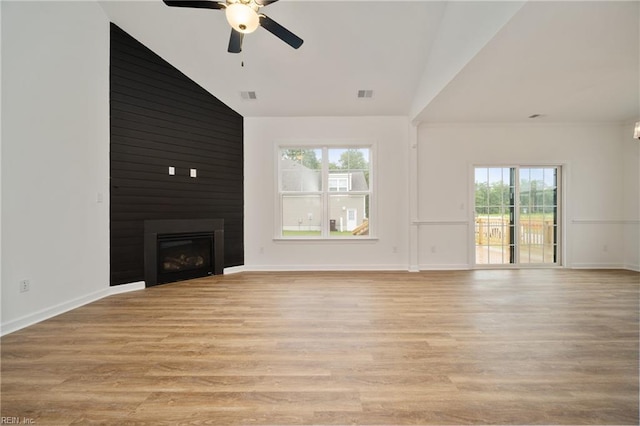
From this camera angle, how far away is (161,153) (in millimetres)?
3971

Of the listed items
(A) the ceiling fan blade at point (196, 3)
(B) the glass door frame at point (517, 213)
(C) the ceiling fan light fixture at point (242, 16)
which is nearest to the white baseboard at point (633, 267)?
(B) the glass door frame at point (517, 213)

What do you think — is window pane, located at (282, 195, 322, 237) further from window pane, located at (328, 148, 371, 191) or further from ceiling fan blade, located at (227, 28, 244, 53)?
ceiling fan blade, located at (227, 28, 244, 53)

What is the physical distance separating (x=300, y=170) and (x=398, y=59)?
2426 millimetres

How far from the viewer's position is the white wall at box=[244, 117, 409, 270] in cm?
498

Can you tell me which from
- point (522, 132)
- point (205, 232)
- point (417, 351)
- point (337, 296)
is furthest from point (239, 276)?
point (522, 132)

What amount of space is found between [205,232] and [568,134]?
22.3ft

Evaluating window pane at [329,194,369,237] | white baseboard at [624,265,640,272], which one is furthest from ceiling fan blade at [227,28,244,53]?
white baseboard at [624,265,640,272]

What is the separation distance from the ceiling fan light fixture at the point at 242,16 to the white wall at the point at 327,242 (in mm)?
2732

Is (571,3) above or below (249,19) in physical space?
below

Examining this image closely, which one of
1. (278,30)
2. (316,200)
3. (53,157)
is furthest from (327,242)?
(53,157)

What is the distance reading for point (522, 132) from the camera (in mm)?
5012

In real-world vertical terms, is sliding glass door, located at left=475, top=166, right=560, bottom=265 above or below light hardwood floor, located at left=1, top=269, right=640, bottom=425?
above

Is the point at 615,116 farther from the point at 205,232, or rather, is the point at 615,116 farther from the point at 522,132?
the point at 205,232

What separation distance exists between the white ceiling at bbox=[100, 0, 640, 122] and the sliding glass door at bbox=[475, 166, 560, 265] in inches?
41.4
